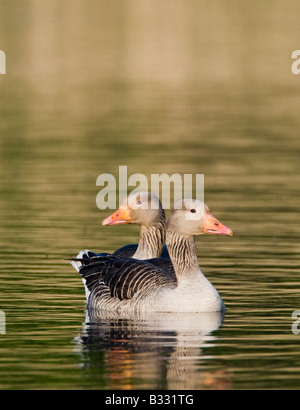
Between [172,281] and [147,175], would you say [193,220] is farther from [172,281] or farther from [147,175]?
[147,175]

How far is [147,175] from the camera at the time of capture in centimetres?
3241

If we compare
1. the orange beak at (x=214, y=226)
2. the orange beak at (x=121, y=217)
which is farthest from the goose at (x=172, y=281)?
the orange beak at (x=121, y=217)

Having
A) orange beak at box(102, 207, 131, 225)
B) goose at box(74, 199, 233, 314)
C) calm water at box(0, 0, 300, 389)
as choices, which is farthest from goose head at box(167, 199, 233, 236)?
orange beak at box(102, 207, 131, 225)

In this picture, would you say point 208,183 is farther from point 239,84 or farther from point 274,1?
point 274,1

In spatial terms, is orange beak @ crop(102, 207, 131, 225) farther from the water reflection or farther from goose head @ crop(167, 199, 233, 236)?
the water reflection

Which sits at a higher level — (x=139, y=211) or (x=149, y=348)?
(x=139, y=211)

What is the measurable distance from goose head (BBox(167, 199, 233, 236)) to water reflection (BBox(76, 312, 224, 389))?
1.25 meters

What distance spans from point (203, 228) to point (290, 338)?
2.47m

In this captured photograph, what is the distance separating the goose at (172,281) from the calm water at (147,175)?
8.9 inches

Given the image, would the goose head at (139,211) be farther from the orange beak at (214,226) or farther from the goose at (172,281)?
the orange beak at (214,226)

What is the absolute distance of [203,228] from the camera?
17016 mm

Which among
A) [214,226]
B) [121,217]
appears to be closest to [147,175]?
[121,217]

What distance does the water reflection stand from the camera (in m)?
13.1

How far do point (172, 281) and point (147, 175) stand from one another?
15.3 meters
